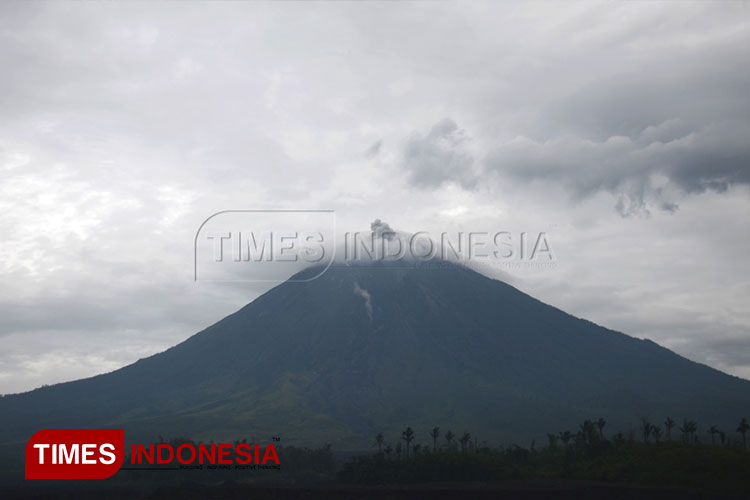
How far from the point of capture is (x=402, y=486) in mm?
99875

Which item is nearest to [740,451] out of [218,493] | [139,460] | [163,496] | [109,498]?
[218,493]

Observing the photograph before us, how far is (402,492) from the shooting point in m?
89.4

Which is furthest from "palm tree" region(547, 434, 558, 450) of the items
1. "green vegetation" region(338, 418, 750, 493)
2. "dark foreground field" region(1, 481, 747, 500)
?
"dark foreground field" region(1, 481, 747, 500)

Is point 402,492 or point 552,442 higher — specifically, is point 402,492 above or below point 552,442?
below

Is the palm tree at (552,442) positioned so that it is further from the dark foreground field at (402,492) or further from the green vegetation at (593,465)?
the dark foreground field at (402,492)

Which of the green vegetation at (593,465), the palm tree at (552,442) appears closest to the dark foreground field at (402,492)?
the green vegetation at (593,465)

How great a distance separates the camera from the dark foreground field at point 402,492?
83375mm

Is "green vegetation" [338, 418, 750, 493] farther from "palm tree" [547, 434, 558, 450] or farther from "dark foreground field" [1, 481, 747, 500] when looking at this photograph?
"dark foreground field" [1, 481, 747, 500]

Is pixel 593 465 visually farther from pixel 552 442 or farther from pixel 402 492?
pixel 402 492

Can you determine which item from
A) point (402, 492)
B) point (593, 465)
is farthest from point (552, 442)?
point (402, 492)

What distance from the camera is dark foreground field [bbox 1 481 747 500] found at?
274ft

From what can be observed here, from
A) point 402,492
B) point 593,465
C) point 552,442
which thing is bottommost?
point 402,492

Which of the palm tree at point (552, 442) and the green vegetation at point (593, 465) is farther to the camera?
the palm tree at point (552, 442)

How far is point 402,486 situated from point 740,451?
4117 centimetres
